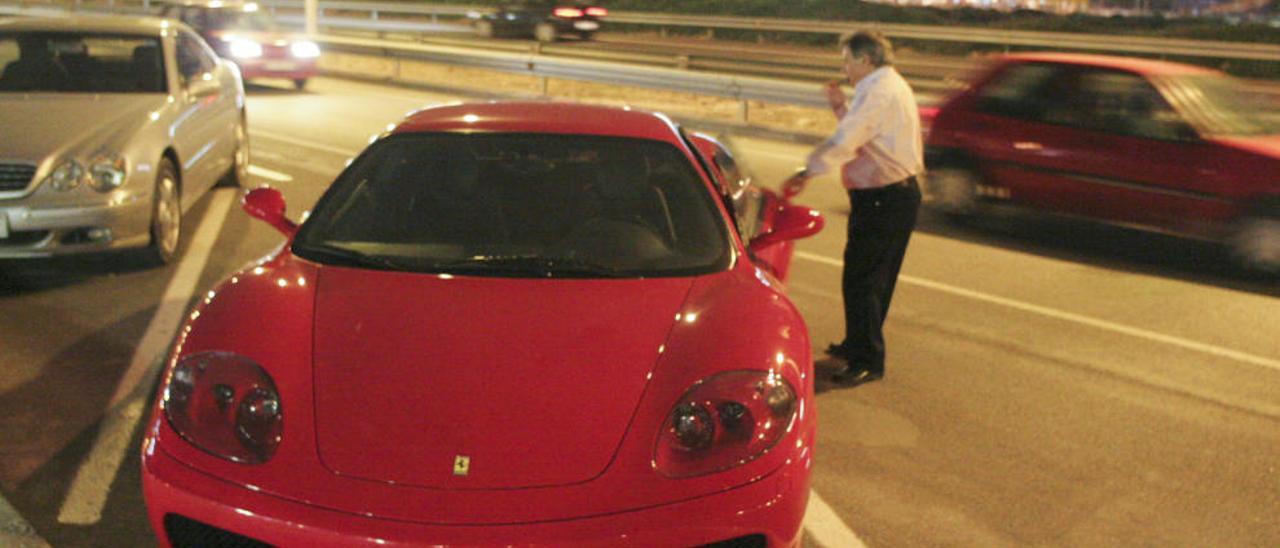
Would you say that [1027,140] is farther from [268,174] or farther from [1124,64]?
[268,174]

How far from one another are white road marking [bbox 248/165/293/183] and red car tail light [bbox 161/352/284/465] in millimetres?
8603

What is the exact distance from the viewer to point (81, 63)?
9.03m

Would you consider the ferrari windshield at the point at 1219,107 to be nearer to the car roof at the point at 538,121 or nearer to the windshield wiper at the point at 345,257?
the car roof at the point at 538,121

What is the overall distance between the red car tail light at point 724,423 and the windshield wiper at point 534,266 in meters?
0.75

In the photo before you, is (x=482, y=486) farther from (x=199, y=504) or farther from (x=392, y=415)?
(x=199, y=504)

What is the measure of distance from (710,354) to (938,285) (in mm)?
5222

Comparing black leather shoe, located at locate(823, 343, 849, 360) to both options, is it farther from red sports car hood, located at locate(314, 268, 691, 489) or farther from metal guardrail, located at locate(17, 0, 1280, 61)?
metal guardrail, located at locate(17, 0, 1280, 61)

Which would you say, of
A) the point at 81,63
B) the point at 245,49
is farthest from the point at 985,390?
the point at 245,49

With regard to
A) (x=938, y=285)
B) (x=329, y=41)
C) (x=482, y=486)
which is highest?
(x=482, y=486)

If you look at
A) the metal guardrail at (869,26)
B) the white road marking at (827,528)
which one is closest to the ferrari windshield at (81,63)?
the white road marking at (827,528)

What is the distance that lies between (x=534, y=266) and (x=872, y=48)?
8.11 feet

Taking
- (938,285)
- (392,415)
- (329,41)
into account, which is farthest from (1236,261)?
(329,41)

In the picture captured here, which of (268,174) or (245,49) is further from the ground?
(268,174)

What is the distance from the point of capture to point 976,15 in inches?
1527
